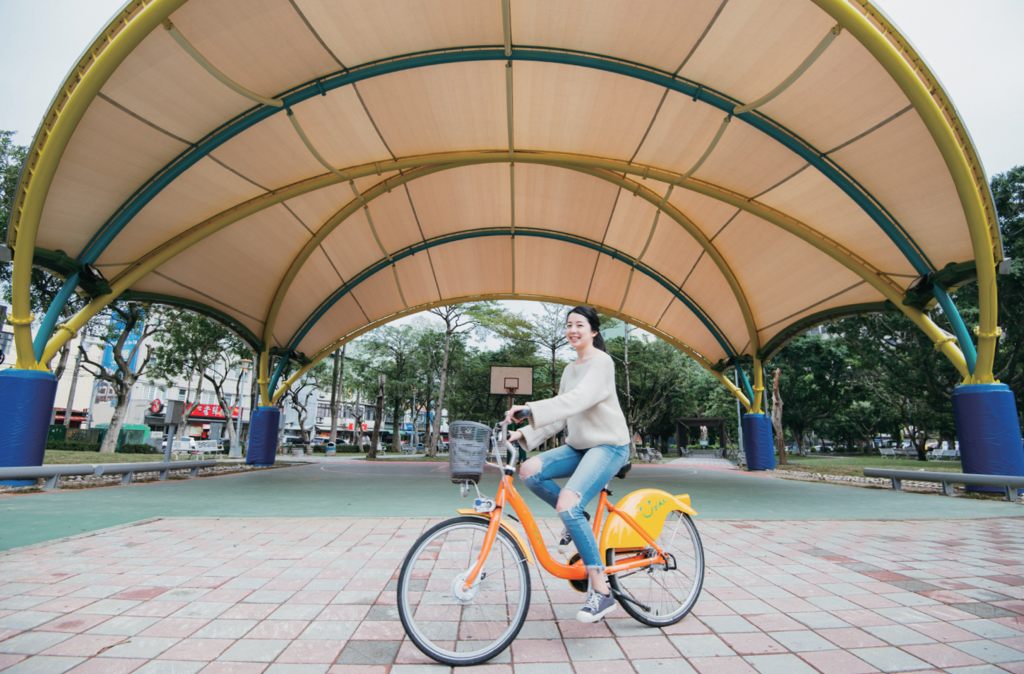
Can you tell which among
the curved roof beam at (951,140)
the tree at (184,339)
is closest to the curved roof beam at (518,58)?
the curved roof beam at (951,140)

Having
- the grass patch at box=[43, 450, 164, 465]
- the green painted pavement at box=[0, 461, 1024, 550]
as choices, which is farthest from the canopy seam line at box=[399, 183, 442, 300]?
the grass patch at box=[43, 450, 164, 465]

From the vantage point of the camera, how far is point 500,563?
2439 mm

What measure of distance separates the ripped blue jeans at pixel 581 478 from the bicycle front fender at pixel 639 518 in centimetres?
16

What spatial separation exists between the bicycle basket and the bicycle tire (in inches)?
43.7

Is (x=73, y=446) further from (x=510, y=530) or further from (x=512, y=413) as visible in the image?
(x=512, y=413)

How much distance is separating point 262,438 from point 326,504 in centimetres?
1089

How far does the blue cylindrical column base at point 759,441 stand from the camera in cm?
1789

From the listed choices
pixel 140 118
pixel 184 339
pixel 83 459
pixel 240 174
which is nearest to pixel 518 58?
pixel 240 174

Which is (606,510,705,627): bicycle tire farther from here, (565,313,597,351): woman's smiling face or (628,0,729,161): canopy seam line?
(628,0,729,161): canopy seam line

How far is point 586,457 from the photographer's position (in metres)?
2.67

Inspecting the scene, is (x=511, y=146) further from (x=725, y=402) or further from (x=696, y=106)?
(x=725, y=402)

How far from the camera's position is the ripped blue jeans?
8.35 feet

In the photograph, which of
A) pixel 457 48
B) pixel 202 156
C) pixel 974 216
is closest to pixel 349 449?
pixel 202 156

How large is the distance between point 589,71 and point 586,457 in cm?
925
